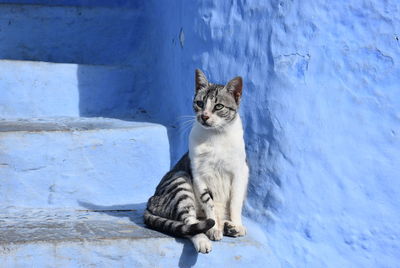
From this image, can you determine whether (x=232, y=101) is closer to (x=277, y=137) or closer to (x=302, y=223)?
(x=277, y=137)

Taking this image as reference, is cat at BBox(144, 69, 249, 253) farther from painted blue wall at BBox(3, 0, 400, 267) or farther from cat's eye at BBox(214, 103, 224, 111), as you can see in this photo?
painted blue wall at BBox(3, 0, 400, 267)

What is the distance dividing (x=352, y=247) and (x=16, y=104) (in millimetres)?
2800

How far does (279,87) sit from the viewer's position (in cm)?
354

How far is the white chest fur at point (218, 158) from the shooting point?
3496 mm

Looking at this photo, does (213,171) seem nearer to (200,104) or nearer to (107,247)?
(200,104)

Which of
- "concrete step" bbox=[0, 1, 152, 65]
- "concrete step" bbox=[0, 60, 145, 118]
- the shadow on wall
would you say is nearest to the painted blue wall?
the shadow on wall

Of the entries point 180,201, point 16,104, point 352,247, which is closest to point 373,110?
point 352,247

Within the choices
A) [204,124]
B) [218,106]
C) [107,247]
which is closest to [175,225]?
[107,247]

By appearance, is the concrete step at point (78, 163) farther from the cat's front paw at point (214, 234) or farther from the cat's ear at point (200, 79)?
the cat's front paw at point (214, 234)

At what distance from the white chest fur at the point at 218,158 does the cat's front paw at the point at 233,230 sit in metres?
0.16

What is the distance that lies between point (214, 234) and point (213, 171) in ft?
1.20

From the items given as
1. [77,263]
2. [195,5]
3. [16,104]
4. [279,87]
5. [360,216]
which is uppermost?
[195,5]

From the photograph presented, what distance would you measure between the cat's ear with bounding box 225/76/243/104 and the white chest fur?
0.16m

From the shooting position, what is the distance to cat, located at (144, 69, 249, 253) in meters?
3.46
